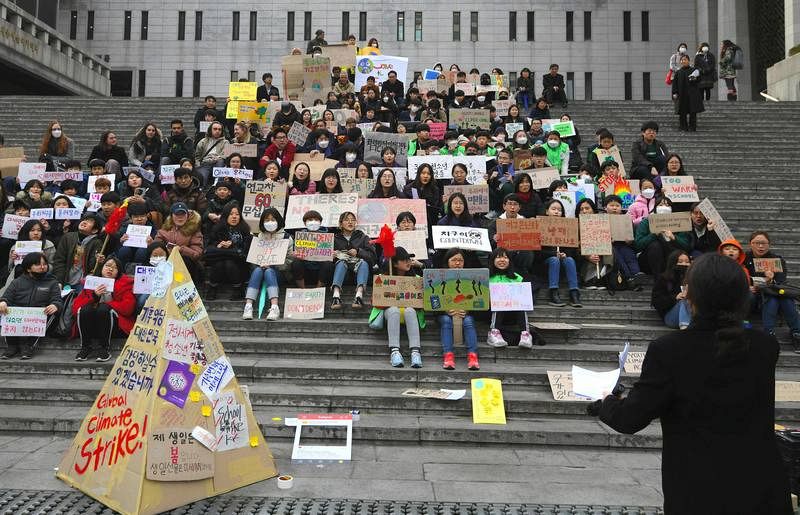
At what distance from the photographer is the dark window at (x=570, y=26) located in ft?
144

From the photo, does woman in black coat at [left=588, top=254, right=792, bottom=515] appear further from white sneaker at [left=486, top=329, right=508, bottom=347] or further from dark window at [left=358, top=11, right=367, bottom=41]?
dark window at [left=358, top=11, right=367, bottom=41]

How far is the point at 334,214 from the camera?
10016 millimetres

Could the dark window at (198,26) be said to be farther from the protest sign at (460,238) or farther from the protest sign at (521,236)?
the protest sign at (521,236)

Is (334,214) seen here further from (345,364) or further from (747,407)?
(747,407)

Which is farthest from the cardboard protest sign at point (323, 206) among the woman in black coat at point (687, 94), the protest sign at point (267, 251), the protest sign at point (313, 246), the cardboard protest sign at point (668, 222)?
the woman in black coat at point (687, 94)

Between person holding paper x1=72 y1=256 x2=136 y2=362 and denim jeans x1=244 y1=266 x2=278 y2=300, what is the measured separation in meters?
1.45

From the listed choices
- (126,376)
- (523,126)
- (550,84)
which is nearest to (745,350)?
(126,376)

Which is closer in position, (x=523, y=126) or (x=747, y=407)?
(x=747, y=407)

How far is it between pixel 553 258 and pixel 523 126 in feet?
22.4

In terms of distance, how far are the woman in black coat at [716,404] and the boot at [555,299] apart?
20.3 ft

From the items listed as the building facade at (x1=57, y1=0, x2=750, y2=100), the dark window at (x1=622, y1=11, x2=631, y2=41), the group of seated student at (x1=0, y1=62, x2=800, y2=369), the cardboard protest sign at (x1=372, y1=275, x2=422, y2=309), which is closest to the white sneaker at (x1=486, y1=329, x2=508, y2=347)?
the group of seated student at (x1=0, y1=62, x2=800, y2=369)

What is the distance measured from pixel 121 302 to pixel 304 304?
2227mm

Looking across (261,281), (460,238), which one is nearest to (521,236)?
(460,238)

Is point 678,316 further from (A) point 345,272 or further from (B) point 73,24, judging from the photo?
(B) point 73,24
